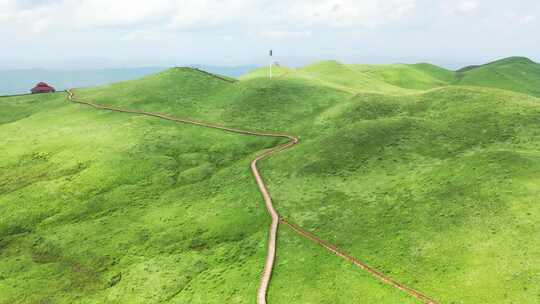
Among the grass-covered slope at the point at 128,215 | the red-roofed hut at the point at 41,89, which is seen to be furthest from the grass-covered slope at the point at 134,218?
the red-roofed hut at the point at 41,89

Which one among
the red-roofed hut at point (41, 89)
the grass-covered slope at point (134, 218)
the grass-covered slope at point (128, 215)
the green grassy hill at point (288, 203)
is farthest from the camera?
the red-roofed hut at point (41, 89)

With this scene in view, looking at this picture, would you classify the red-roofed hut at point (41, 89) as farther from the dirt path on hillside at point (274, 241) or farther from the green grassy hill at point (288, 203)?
the dirt path on hillside at point (274, 241)

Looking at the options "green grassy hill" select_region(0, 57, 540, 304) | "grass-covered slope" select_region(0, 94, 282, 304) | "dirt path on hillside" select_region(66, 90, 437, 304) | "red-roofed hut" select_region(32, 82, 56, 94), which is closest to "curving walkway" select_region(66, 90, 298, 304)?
"dirt path on hillside" select_region(66, 90, 437, 304)

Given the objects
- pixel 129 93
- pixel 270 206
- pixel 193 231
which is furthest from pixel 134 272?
pixel 129 93

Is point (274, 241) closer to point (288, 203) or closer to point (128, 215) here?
point (288, 203)

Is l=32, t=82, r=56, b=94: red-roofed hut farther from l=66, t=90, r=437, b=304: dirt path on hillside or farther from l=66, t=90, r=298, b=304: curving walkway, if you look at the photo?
l=66, t=90, r=437, b=304: dirt path on hillside

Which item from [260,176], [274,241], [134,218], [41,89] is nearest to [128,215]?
[134,218]

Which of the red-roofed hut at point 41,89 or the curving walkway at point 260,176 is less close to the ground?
the red-roofed hut at point 41,89

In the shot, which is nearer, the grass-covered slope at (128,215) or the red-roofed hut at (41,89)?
the grass-covered slope at (128,215)
